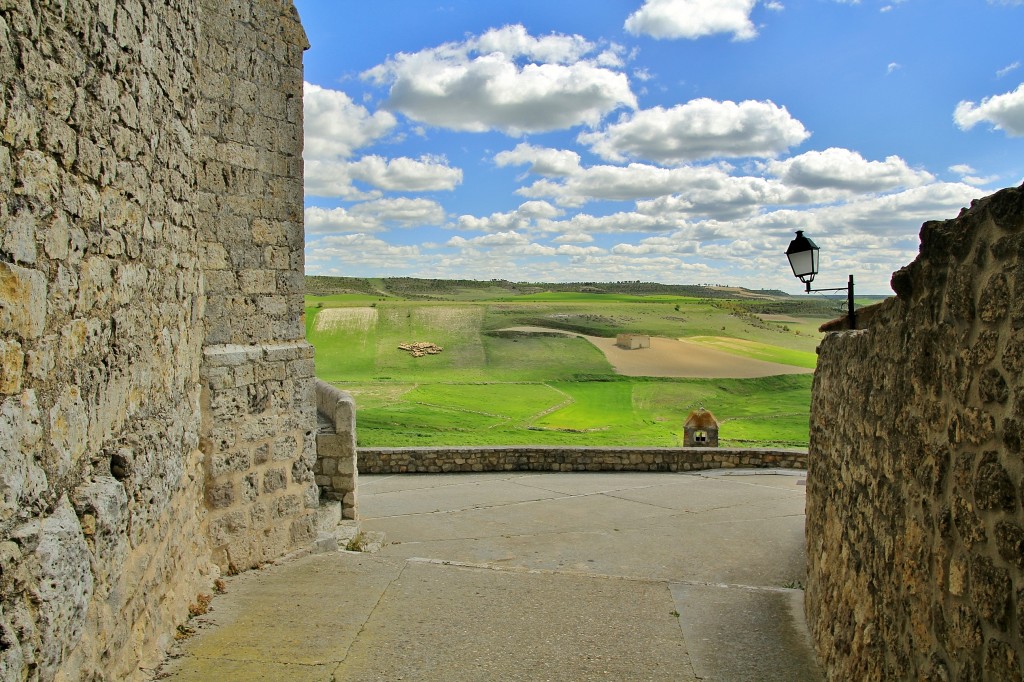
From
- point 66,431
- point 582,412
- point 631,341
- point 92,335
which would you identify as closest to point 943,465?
point 66,431

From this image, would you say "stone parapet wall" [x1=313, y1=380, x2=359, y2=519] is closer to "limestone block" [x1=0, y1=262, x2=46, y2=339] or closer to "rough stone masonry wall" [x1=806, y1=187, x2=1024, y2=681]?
"rough stone masonry wall" [x1=806, y1=187, x2=1024, y2=681]

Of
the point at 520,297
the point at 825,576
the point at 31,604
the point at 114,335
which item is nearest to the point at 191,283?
the point at 114,335

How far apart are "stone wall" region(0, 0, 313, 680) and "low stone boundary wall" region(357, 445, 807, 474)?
8495mm

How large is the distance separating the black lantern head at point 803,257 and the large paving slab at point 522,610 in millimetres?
3156

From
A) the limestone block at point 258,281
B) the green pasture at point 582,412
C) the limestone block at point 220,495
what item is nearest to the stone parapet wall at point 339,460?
the limestone block at point 258,281

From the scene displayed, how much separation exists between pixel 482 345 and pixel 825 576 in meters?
29.2

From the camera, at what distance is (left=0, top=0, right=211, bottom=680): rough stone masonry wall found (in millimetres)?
2340

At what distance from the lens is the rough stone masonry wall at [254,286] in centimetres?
559

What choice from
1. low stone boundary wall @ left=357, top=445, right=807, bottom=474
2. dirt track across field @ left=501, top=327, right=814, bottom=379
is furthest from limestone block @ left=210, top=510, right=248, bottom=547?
dirt track across field @ left=501, top=327, right=814, bottom=379

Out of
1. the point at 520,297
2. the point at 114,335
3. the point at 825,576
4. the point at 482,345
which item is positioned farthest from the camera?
the point at 520,297

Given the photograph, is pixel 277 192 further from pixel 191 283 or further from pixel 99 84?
pixel 99 84

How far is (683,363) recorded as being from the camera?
3184 centimetres

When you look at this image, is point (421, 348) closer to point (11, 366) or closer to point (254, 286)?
point (254, 286)

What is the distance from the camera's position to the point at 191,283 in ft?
16.7
